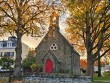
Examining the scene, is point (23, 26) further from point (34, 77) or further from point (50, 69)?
point (50, 69)

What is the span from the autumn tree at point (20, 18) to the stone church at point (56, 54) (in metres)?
15.4

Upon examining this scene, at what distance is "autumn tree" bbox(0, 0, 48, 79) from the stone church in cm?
1537

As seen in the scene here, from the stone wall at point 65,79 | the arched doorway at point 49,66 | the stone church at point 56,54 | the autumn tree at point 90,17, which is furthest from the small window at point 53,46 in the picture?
the stone wall at point 65,79

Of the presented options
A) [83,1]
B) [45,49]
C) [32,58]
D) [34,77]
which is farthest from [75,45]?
[34,77]

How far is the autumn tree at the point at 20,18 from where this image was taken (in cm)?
3638

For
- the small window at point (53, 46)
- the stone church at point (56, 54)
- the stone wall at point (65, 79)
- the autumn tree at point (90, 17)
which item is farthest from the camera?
the small window at point (53, 46)

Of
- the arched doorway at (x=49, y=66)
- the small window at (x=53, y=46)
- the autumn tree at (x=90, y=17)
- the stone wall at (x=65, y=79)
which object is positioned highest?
the autumn tree at (x=90, y=17)

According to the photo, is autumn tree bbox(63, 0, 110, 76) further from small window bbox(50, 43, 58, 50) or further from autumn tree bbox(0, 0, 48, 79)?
small window bbox(50, 43, 58, 50)

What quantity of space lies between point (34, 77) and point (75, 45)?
31.2 meters

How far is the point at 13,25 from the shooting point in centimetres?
3659

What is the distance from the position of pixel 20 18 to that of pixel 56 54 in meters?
20.8

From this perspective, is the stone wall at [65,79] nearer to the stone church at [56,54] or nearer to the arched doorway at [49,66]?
the stone church at [56,54]

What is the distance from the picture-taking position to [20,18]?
119 feet

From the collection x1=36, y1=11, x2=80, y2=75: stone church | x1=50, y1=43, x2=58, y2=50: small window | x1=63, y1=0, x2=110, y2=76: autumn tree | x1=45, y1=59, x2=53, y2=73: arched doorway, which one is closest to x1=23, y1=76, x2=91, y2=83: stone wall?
x1=63, y1=0, x2=110, y2=76: autumn tree
